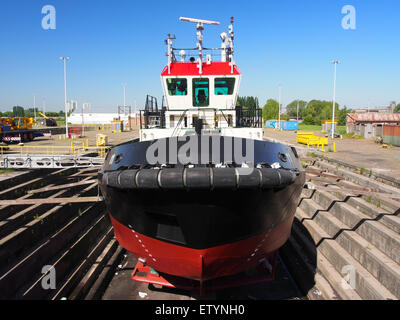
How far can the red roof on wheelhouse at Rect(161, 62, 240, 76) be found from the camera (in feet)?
30.8

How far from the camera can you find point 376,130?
27938 mm

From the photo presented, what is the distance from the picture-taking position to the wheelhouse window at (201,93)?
9398 millimetres

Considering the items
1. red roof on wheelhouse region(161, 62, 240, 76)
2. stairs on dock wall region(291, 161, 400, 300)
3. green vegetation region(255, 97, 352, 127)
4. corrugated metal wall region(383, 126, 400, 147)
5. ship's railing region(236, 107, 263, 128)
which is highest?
green vegetation region(255, 97, 352, 127)

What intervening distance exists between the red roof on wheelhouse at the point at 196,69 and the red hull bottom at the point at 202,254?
18.5ft

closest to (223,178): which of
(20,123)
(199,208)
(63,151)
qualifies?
(199,208)

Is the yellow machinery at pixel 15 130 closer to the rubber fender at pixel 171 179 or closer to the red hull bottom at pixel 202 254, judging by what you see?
the red hull bottom at pixel 202 254

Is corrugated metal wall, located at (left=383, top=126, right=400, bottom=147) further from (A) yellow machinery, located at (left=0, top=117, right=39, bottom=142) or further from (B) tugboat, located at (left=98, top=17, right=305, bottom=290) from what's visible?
(A) yellow machinery, located at (left=0, top=117, right=39, bottom=142)

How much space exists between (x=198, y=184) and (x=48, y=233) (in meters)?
5.88

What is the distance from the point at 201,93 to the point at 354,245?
247 inches

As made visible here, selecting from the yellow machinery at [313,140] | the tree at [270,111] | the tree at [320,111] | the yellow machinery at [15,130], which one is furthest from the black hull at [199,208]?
the tree at [270,111]

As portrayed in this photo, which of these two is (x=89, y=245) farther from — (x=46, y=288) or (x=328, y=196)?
(x=328, y=196)

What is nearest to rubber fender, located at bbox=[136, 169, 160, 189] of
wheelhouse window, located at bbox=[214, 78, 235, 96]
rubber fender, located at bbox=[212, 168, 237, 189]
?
rubber fender, located at bbox=[212, 168, 237, 189]

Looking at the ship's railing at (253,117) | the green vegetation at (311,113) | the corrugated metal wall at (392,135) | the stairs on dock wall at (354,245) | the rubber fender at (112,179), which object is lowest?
the stairs on dock wall at (354,245)

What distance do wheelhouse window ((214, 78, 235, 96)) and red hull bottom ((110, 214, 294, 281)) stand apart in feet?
17.6
